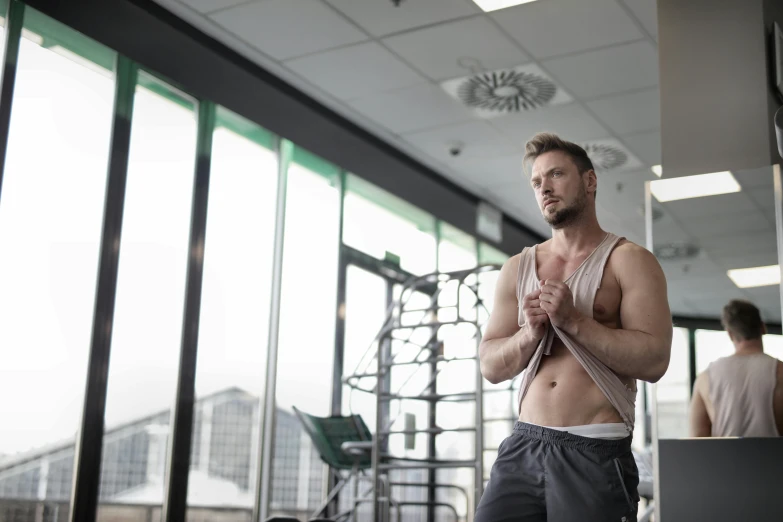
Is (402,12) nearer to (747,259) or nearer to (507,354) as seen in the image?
(747,259)

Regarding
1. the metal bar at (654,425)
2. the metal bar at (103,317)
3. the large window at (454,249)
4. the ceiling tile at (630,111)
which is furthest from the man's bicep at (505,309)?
the large window at (454,249)

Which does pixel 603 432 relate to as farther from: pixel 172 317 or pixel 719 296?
pixel 172 317

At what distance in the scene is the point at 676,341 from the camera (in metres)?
2.70

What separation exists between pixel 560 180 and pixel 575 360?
39cm

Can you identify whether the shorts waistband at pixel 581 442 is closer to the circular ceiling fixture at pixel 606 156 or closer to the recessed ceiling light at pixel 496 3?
the recessed ceiling light at pixel 496 3

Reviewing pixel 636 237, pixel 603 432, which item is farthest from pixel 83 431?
pixel 636 237

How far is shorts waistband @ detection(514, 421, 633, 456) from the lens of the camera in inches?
68.4

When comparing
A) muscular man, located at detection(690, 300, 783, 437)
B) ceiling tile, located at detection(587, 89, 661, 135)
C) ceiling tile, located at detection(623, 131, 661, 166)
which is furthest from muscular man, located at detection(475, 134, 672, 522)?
ceiling tile, located at detection(623, 131, 661, 166)

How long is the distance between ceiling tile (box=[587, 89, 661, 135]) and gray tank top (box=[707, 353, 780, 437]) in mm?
2716

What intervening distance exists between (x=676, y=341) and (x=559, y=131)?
143 inches

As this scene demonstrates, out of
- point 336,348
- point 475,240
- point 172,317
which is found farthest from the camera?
point 475,240

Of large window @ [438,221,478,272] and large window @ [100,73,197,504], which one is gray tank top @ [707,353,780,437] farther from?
Answer: large window @ [438,221,478,272]

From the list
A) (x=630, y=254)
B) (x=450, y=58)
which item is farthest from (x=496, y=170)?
(x=630, y=254)

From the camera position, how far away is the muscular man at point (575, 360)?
67.8 inches
